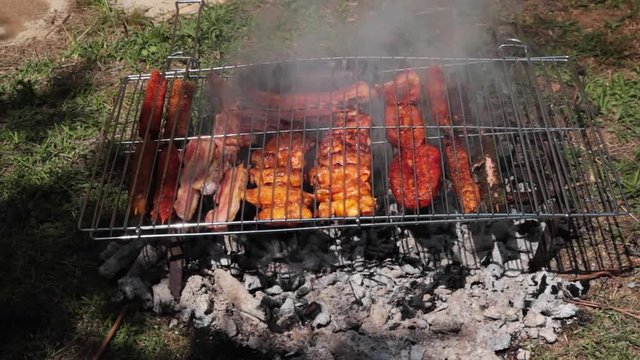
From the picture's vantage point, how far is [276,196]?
3691 millimetres

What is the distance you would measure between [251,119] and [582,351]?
2.58m

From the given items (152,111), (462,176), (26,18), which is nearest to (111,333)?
(152,111)

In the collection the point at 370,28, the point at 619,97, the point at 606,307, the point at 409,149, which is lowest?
the point at 606,307

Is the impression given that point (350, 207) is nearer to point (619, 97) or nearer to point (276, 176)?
point (276, 176)

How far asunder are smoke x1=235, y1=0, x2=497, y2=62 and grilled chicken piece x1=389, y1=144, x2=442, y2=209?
1.62 metres

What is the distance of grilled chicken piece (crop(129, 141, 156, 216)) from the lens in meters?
3.63

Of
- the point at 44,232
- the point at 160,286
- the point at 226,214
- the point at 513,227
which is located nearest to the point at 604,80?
the point at 513,227

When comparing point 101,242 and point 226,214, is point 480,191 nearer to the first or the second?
point 226,214

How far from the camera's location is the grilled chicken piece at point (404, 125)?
3.91m

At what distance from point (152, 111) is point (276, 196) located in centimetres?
107

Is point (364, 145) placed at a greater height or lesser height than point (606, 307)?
greater

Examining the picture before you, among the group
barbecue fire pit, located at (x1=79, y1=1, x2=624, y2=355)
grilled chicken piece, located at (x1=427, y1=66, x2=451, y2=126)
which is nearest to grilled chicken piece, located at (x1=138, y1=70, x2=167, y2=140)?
barbecue fire pit, located at (x1=79, y1=1, x2=624, y2=355)

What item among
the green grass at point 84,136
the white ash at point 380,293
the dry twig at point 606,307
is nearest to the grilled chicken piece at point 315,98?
the white ash at point 380,293

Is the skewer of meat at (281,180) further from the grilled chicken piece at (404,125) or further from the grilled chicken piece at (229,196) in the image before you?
the grilled chicken piece at (404,125)
